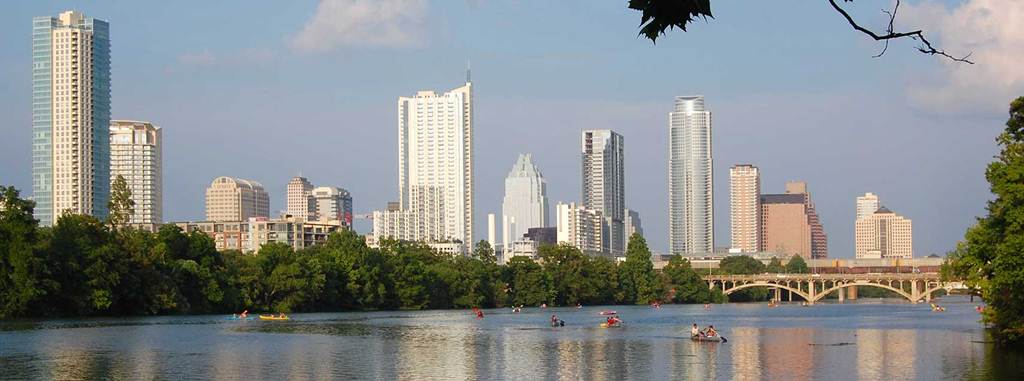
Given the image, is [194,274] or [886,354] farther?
[194,274]

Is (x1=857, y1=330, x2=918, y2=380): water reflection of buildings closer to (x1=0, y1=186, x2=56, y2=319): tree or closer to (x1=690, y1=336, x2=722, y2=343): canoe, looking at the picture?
(x1=690, y1=336, x2=722, y2=343): canoe

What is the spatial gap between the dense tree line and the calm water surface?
594 centimetres

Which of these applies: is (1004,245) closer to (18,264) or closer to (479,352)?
→ (479,352)

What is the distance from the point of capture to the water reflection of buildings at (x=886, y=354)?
204 ft

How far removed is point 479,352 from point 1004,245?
31891 mm

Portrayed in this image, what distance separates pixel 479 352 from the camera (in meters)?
78.3

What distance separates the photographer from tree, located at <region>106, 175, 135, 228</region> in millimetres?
142375

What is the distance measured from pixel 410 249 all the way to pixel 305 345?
358 feet

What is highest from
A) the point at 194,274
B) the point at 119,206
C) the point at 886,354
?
the point at 119,206

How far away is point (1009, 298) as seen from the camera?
66.2m

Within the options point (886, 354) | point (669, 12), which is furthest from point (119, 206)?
point (669, 12)

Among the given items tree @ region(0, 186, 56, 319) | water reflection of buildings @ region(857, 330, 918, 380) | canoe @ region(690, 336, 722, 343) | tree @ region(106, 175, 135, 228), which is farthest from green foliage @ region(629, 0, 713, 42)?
tree @ region(106, 175, 135, 228)

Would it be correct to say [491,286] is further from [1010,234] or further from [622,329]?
[1010,234]

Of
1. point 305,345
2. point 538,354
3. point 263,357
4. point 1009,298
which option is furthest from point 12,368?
point 1009,298
